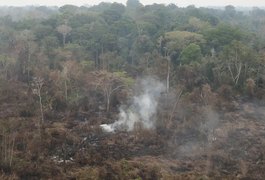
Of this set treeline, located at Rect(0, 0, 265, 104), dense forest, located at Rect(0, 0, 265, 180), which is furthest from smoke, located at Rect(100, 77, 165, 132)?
treeline, located at Rect(0, 0, 265, 104)

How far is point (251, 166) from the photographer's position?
695 inches

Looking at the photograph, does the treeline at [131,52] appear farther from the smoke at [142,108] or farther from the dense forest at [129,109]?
the smoke at [142,108]

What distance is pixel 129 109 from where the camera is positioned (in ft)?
80.3

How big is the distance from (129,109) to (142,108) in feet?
3.35

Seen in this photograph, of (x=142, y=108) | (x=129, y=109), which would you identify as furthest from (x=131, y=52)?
(x=129, y=109)

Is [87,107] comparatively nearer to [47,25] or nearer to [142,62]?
[142,62]

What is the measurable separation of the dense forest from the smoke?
79 millimetres

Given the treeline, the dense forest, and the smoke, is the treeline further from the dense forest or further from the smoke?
the smoke

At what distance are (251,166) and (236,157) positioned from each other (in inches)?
40.8

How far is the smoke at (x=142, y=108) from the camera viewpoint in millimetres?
22219

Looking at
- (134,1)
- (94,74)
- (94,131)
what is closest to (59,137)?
(94,131)

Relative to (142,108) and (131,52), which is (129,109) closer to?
(142,108)

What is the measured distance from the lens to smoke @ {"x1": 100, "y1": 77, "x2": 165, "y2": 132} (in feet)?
72.9

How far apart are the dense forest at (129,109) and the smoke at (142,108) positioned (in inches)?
3.1
